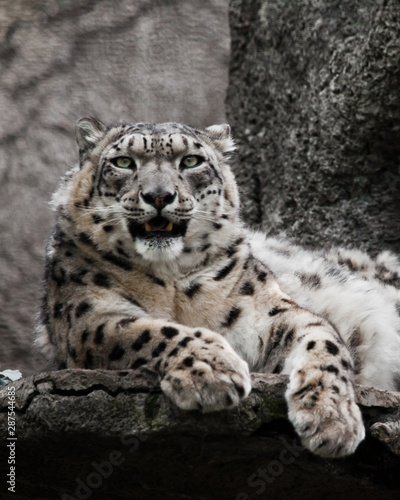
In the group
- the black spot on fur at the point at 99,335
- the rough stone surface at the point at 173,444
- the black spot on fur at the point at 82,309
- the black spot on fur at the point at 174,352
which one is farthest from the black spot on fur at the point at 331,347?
the black spot on fur at the point at 82,309

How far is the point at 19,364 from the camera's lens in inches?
248

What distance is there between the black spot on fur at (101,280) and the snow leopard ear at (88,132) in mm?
648

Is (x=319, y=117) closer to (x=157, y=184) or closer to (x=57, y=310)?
(x=157, y=184)

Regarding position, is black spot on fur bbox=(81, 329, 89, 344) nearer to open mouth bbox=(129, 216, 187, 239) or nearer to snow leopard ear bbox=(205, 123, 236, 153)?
open mouth bbox=(129, 216, 187, 239)

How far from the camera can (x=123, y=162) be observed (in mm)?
4199

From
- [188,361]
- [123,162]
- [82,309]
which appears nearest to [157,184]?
[123,162]

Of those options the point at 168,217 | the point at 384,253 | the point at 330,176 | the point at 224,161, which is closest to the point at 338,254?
the point at 384,253

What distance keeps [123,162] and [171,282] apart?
53 centimetres

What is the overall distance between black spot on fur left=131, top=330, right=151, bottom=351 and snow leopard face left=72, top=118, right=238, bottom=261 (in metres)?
0.47

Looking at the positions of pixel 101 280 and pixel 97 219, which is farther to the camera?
pixel 97 219

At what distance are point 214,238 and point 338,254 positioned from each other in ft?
3.98

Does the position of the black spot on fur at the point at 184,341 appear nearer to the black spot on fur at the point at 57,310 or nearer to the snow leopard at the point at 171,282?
the snow leopard at the point at 171,282

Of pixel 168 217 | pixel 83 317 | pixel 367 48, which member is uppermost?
pixel 367 48

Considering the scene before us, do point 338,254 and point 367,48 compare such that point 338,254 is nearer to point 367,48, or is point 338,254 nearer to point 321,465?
point 367,48
